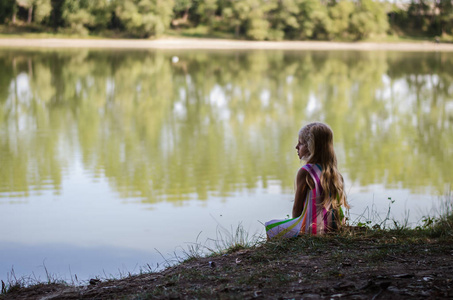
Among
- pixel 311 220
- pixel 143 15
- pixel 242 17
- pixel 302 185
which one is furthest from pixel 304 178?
pixel 242 17

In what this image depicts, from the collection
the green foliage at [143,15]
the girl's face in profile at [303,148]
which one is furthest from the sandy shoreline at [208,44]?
the girl's face in profile at [303,148]

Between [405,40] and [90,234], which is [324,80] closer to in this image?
[90,234]

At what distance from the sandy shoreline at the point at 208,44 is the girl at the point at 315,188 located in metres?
49.9

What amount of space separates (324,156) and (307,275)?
113 cm

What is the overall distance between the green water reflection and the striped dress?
14.0 ft

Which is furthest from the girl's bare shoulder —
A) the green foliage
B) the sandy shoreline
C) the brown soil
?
the green foliage

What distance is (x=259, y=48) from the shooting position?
63.2 metres

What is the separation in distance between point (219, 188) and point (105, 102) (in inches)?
447

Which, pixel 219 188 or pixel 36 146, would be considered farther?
pixel 36 146

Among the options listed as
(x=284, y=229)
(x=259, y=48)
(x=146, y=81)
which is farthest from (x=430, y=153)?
(x=259, y=48)

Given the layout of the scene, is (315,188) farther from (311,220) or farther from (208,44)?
(208,44)

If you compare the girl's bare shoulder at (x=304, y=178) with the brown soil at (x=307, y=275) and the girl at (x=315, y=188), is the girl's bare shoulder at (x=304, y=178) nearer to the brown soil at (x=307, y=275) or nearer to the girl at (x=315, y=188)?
the girl at (x=315, y=188)

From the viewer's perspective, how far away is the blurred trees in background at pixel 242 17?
199 feet

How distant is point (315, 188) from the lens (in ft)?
15.0
